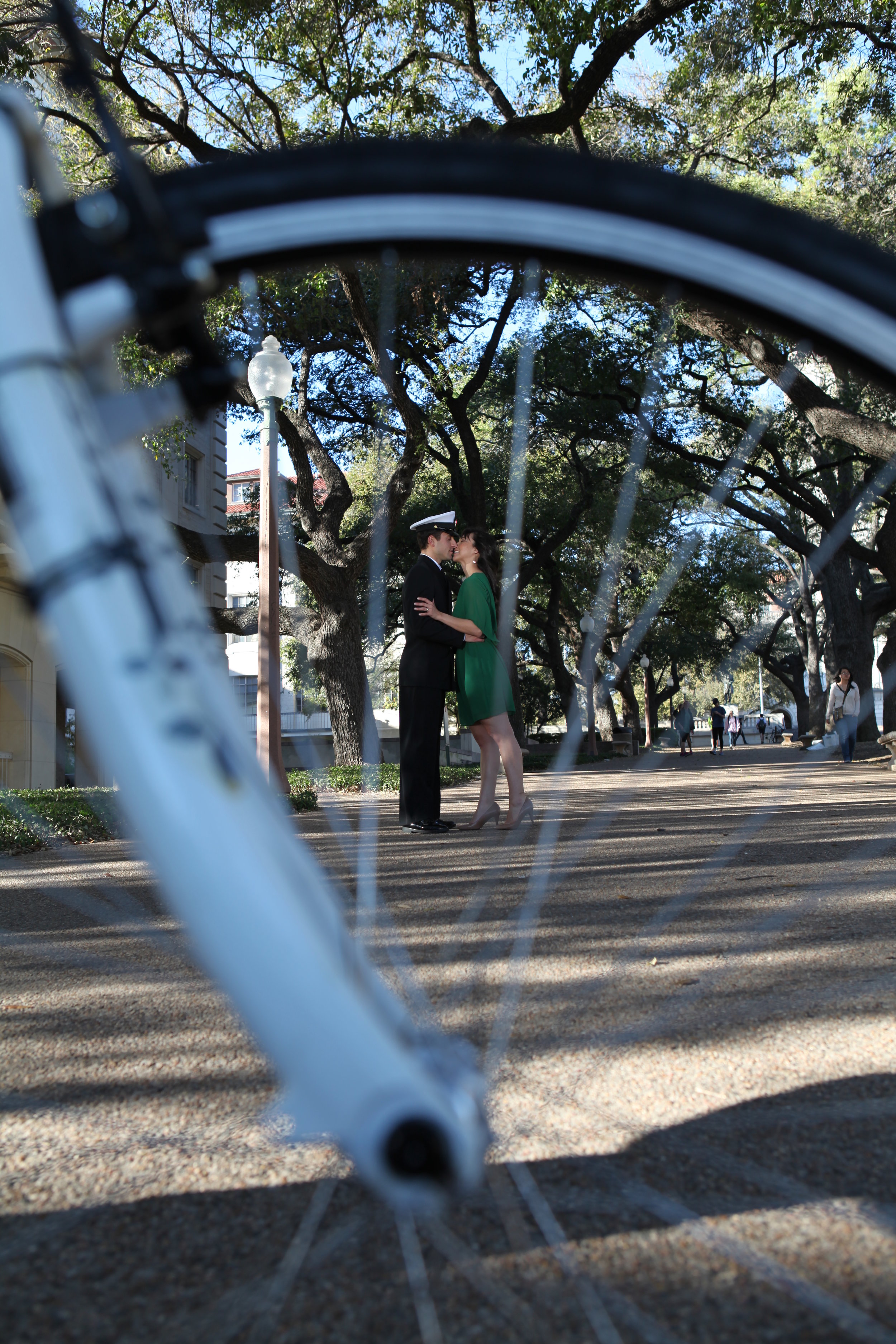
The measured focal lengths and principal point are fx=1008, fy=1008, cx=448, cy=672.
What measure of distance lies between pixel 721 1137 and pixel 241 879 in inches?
54.5

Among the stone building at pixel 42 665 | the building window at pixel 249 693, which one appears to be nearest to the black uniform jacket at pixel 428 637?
the stone building at pixel 42 665

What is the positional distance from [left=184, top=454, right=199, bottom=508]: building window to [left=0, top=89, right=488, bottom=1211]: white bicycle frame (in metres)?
7.06

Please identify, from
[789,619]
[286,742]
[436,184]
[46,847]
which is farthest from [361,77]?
[789,619]

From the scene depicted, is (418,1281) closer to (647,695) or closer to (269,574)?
(269,574)

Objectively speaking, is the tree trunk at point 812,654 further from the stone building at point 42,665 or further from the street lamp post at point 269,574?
the street lamp post at point 269,574

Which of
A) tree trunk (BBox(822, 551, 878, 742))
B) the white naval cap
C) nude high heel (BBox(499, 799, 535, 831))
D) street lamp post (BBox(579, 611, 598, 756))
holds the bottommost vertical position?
nude high heel (BBox(499, 799, 535, 831))

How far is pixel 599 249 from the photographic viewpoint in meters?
0.93

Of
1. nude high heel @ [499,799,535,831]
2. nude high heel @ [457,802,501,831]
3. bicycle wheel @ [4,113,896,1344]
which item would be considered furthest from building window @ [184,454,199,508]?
bicycle wheel @ [4,113,896,1344]

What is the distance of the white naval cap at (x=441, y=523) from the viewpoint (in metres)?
5.88

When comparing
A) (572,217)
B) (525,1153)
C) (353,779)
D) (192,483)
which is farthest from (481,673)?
(353,779)

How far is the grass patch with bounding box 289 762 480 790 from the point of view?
11.0 meters

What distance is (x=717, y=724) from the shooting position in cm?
2788

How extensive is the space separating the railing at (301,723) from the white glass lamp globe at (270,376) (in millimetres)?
3237

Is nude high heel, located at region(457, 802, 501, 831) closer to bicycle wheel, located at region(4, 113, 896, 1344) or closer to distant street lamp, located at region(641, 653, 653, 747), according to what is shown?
bicycle wheel, located at region(4, 113, 896, 1344)
